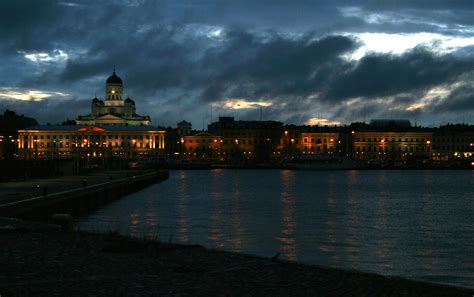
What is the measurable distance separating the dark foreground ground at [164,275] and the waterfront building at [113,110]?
6733 inches

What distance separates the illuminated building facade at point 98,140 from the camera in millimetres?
176625

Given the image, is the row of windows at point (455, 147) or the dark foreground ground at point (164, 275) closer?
the dark foreground ground at point (164, 275)

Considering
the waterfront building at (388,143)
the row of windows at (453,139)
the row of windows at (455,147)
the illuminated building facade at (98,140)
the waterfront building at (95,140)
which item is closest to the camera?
the waterfront building at (95,140)

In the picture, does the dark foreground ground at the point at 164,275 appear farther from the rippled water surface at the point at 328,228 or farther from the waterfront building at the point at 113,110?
the waterfront building at the point at 113,110

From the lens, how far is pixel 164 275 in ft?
42.9

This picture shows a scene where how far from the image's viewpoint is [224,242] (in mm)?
26797

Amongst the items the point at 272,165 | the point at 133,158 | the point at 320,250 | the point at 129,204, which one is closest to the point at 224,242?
the point at 320,250

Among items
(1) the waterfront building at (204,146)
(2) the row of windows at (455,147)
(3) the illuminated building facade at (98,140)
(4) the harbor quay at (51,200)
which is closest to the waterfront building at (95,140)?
(3) the illuminated building facade at (98,140)

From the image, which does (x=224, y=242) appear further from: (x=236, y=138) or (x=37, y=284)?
(x=236, y=138)

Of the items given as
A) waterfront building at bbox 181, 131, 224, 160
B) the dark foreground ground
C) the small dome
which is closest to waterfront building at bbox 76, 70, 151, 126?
the small dome

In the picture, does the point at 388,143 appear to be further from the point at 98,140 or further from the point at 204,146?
the point at 98,140

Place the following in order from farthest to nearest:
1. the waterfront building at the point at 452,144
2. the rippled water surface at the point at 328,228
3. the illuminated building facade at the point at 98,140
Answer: the waterfront building at the point at 452,144
the illuminated building facade at the point at 98,140
the rippled water surface at the point at 328,228

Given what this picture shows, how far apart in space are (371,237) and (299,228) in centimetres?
405

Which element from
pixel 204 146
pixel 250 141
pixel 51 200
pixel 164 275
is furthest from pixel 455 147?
pixel 164 275
